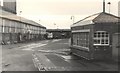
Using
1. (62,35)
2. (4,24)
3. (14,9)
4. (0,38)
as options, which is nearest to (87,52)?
(0,38)

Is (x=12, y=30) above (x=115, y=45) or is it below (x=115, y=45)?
above

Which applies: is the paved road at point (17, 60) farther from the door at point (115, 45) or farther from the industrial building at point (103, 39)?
the door at point (115, 45)

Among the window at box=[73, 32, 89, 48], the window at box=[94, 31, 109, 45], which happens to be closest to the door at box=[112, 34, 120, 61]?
the window at box=[94, 31, 109, 45]

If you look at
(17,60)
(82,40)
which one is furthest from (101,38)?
(17,60)

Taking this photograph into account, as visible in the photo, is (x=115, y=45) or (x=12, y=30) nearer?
(x=115, y=45)

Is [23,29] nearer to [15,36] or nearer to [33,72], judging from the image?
[15,36]

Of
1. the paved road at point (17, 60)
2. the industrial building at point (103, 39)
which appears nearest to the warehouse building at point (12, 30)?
the paved road at point (17, 60)

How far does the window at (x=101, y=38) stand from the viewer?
22.6m

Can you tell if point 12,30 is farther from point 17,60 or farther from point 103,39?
point 103,39

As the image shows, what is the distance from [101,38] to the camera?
74.4 feet

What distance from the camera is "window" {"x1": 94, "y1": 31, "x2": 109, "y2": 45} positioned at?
22.6 meters

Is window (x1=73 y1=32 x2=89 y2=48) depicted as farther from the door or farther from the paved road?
the paved road

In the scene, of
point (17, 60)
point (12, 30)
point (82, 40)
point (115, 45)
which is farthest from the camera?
point (12, 30)

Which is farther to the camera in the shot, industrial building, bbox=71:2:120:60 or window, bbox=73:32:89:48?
window, bbox=73:32:89:48
